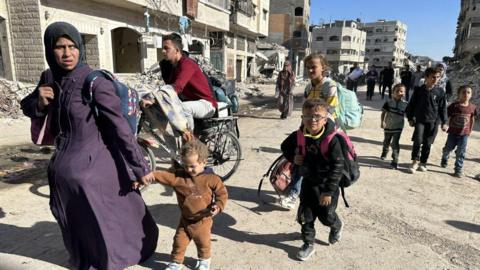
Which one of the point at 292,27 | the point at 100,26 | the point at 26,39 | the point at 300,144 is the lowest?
the point at 300,144

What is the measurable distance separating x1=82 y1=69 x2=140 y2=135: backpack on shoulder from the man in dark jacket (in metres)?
4.63

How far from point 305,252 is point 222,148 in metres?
2.05

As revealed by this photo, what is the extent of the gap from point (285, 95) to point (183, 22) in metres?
7.89

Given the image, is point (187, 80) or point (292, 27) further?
point (292, 27)

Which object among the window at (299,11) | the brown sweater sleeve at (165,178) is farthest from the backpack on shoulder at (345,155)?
the window at (299,11)

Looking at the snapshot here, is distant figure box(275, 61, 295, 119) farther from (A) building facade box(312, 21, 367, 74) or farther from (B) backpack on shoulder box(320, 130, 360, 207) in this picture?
(A) building facade box(312, 21, 367, 74)

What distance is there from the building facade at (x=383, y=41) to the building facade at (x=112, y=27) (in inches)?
3485

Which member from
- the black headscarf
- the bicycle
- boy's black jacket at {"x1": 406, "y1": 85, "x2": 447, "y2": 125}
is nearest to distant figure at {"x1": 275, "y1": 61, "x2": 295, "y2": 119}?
boy's black jacket at {"x1": 406, "y1": 85, "x2": 447, "y2": 125}

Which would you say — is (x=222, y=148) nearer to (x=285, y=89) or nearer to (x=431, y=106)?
(x=431, y=106)

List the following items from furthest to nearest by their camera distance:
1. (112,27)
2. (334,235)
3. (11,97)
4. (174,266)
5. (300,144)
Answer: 1. (112,27)
2. (11,97)
3. (334,235)
4. (300,144)
5. (174,266)

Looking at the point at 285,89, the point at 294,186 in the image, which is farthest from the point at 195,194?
the point at 285,89

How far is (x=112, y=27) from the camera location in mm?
13672

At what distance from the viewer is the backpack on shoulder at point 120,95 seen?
7.06 feet

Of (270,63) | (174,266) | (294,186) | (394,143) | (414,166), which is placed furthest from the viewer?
(270,63)
